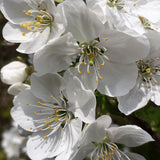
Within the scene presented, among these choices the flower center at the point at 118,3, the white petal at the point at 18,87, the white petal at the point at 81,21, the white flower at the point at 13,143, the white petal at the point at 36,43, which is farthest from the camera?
the white flower at the point at 13,143

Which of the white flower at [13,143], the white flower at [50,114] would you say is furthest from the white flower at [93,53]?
the white flower at [13,143]

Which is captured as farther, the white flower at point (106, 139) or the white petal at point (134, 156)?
the white petal at point (134, 156)

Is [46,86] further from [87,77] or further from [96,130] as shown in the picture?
[96,130]

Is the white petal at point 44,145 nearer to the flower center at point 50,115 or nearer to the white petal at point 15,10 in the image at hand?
the flower center at point 50,115

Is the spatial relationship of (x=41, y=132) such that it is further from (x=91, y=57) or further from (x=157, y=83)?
(x=157, y=83)

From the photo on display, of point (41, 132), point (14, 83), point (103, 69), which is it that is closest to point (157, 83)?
point (103, 69)

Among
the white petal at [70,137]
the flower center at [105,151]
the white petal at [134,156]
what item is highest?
the white petal at [70,137]

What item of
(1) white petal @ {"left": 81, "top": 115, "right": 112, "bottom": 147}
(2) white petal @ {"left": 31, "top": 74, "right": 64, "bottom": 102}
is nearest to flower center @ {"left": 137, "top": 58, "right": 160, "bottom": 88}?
(1) white petal @ {"left": 81, "top": 115, "right": 112, "bottom": 147}

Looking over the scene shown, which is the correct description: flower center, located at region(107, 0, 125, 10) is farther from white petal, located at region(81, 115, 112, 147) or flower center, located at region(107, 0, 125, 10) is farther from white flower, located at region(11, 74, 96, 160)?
white petal, located at region(81, 115, 112, 147)
